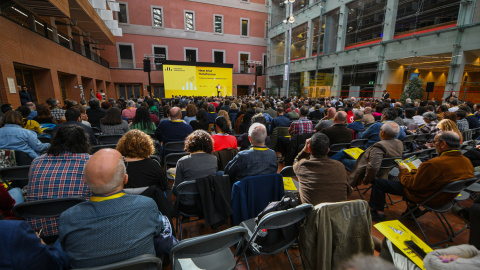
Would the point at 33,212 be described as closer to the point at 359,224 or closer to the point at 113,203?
the point at 113,203

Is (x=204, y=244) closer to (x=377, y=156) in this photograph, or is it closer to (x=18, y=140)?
(x=377, y=156)

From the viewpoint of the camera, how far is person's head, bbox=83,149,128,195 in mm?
1172

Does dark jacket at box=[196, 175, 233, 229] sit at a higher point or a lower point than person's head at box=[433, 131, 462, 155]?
lower

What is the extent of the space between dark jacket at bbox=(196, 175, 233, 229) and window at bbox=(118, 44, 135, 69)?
2248cm

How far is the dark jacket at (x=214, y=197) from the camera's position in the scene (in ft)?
6.63

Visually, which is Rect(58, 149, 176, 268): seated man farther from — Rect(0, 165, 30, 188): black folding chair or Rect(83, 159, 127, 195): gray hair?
Rect(0, 165, 30, 188): black folding chair

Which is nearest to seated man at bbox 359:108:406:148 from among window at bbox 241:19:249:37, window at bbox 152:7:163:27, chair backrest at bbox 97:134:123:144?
chair backrest at bbox 97:134:123:144

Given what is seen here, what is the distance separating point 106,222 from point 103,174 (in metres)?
0.26

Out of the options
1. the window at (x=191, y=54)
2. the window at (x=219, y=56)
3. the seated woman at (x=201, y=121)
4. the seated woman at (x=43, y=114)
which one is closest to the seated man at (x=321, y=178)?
the seated woman at (x=201, y=121)

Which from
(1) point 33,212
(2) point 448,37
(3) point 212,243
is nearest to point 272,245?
(3) point 212,243

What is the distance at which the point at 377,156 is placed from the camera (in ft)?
9.07

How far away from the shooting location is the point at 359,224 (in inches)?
63.2

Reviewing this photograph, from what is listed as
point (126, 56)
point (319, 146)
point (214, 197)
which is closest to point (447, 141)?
point (319, 146)

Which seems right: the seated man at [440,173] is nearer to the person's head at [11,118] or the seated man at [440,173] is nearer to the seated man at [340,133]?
the seated man at [340,133]
